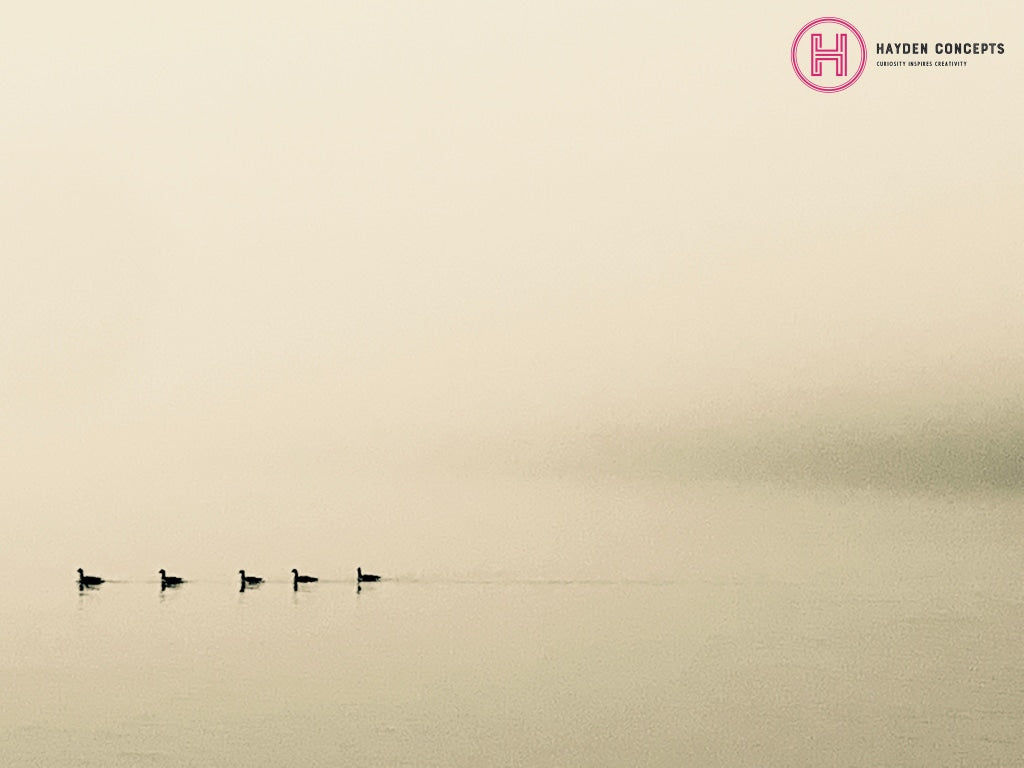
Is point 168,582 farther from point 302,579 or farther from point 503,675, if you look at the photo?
point 503,675

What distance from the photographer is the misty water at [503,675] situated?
26.4 m

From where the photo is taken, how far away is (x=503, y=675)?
3456cm

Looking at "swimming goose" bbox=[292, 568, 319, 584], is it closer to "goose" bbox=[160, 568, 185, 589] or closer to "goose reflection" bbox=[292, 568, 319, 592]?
"goose reflection" bbox=[292, 568, 319, 592]

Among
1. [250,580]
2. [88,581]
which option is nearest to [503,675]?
[250,580]

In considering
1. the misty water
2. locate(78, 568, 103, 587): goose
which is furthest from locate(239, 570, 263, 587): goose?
locate(78, 568, 103, 587): goose

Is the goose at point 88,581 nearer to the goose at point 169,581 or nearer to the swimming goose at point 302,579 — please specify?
the goose at point 169,581

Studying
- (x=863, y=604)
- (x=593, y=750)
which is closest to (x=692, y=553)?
(x=863, y=604)

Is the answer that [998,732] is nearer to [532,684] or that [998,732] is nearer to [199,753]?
[532,684]

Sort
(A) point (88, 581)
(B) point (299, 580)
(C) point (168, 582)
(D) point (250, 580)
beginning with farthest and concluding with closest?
(B) point (299, 580)
(D) point (250, 580)
(C) point (168, 582)
(A) point (88, 581)

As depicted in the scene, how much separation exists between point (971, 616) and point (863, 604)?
20.9 ft

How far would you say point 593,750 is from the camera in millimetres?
26547

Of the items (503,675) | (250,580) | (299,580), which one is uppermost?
(250,580)

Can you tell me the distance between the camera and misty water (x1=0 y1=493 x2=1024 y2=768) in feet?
86.7

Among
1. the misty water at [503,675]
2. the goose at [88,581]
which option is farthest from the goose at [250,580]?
the goose at [88,581]
